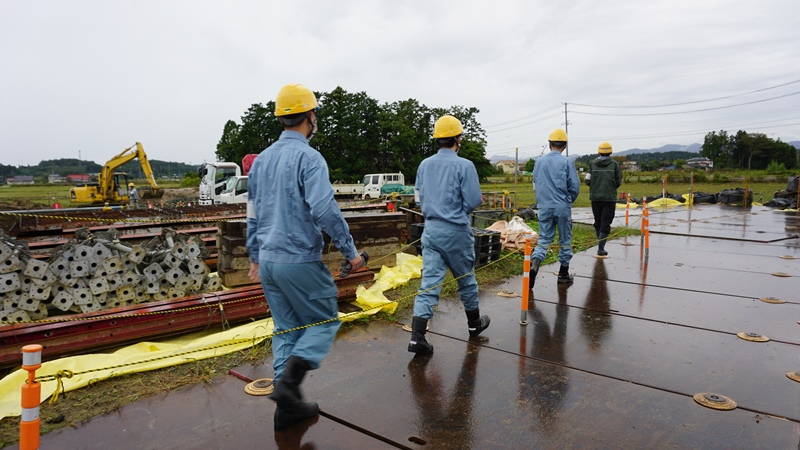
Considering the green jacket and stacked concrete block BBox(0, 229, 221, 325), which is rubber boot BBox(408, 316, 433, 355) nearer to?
stacked concrete block BBox(0, 229, 221, 325)

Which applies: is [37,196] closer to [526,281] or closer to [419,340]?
[419,340]

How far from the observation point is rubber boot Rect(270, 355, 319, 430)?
2.88 m

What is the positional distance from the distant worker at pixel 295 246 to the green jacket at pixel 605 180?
21.6ft

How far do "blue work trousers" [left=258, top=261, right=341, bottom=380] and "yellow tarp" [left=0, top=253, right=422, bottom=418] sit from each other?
0.69 metres

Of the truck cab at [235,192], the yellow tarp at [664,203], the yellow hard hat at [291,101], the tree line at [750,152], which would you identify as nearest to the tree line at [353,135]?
the truck cab at [235,192]

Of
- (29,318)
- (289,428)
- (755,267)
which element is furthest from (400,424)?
(755,267)

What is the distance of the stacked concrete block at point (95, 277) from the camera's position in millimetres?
4918

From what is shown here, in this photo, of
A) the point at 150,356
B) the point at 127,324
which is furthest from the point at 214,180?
the point at 150,356

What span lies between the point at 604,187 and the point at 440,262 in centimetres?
519

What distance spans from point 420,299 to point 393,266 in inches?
137

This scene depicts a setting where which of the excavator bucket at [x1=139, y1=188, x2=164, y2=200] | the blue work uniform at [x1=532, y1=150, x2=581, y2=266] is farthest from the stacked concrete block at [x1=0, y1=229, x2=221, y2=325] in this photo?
the excavator bucket at [x1=139, y1=188, x2=164, y2=200]

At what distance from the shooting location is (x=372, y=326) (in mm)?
4973

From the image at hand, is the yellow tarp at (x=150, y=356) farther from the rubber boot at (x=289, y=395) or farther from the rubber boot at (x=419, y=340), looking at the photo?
the rubber boot at (x=419, y=340)

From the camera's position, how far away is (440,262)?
4.32 m
